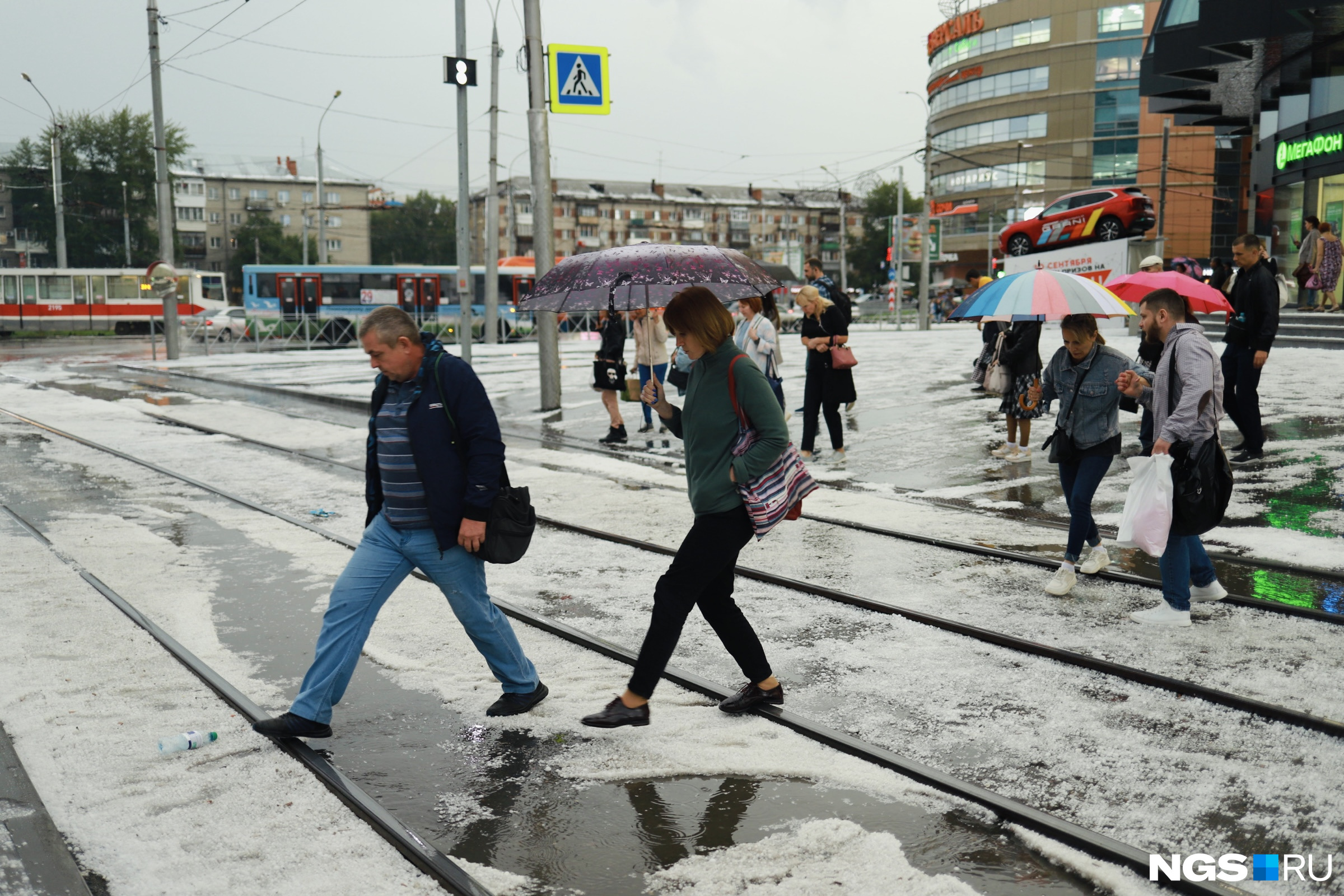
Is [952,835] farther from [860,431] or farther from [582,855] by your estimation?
[860,431]

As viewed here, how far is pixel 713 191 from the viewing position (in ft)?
427

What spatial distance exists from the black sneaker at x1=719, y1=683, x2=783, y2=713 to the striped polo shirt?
145 centimetres

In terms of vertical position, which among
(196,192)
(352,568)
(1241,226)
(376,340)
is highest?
(196,192)

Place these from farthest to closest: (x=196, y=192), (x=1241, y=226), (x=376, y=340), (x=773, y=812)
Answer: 1. (x=196, y=192)
2. (x=1241, y=226)
3. (x=376, y=340)
4. (x=773, y=812)

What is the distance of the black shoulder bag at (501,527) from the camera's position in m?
4.10

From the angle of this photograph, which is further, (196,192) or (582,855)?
(196,192)

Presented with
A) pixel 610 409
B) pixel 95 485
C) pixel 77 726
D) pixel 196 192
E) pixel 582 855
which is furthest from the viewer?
pixel 196 192

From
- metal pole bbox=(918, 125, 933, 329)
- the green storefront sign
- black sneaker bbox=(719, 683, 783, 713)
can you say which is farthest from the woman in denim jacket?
metal pole bbox=(918, 125, 933, 329)

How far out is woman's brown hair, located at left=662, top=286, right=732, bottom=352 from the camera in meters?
4.13

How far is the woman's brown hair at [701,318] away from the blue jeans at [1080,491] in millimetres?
2976

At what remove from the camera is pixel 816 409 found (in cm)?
1152

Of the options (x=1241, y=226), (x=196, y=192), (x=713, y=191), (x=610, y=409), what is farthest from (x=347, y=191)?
(x=610, y=409)

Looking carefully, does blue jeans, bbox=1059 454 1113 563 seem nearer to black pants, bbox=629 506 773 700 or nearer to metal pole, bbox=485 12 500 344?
black pants, bbox=629 506 773 700

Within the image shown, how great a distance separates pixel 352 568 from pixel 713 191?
130 m
